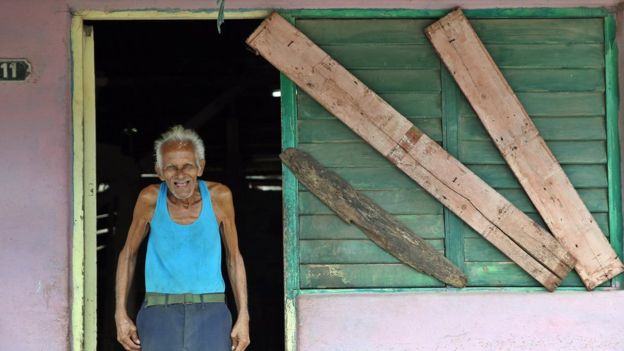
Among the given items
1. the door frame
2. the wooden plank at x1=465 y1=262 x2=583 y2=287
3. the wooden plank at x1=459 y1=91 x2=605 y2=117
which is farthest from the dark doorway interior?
the wooden plank at x1=465 y1=262 x2=583 y2=287

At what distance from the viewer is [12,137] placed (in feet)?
10.9

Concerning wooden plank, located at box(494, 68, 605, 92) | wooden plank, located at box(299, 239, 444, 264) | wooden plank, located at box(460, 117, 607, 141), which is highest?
wooden plank, located at box(494, 68, 605, 92)

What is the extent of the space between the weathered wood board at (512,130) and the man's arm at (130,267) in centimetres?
157

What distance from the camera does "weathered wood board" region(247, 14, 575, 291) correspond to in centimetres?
333

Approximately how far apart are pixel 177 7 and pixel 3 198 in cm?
123

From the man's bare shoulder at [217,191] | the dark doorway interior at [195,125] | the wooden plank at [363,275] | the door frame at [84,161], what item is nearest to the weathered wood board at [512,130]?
the wooden plank at [363,275]

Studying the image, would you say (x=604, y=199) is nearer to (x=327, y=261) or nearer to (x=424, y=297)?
(x=424, y=297)

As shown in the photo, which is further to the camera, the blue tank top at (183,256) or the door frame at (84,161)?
the door frame at (84,161)

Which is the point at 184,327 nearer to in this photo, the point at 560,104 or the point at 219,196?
the point at 219,196

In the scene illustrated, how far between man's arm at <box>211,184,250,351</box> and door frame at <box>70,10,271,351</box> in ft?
2.21

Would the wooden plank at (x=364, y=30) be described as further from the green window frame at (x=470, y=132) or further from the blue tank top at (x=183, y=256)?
the blue tank top at (x=183, y=256)

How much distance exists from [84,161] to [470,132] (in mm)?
1887

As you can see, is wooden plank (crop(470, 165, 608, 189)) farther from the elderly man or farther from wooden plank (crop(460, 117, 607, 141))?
the elderly man

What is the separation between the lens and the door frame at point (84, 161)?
3.32 m
